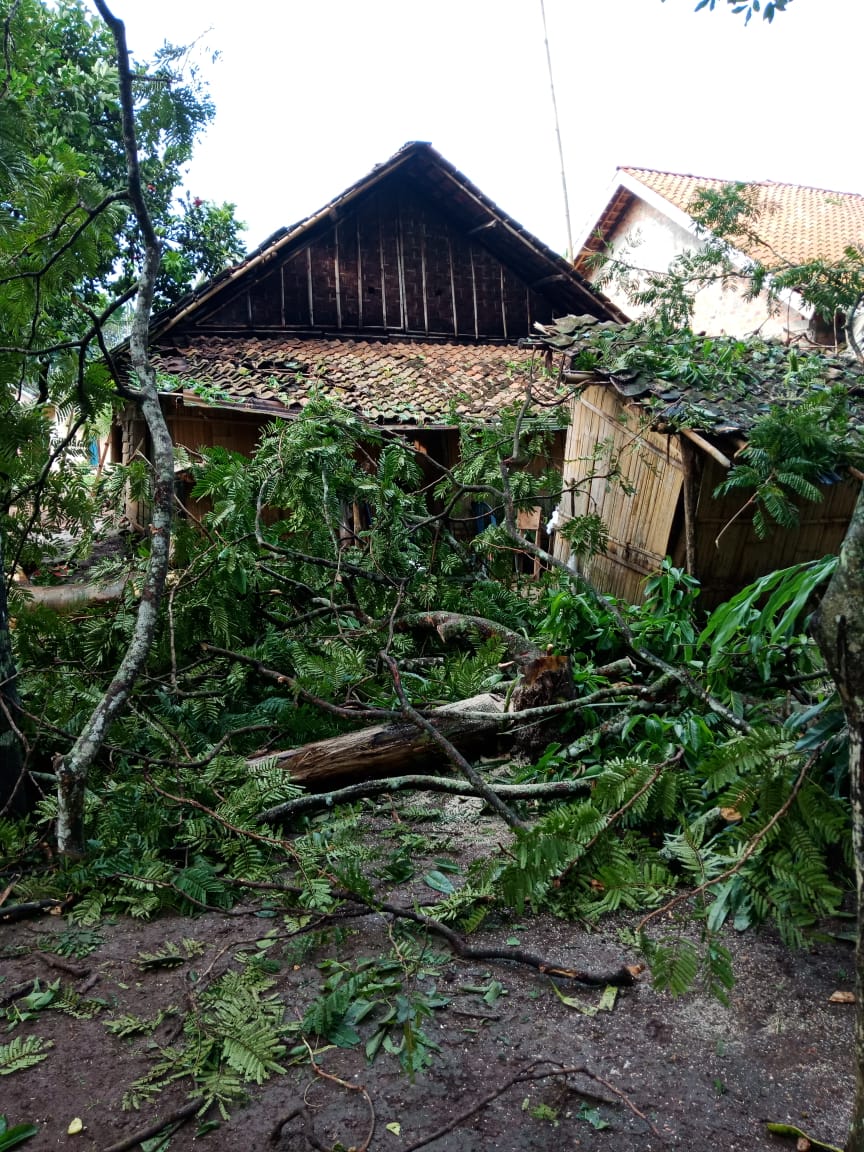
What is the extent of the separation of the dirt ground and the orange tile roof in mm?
13235

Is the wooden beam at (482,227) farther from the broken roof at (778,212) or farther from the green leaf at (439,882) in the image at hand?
the green leaf at (439,882)

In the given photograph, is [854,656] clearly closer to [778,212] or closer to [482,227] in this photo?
[482,227]

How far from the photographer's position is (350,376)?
9.85 metres

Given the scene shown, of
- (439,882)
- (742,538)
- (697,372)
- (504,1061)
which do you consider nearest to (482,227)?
(697,372)

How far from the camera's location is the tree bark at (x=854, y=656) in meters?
1.43

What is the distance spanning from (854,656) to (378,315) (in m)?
11.1

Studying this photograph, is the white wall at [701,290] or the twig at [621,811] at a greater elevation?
the white wall at [701,290]

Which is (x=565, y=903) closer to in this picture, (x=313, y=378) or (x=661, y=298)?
(x=313, y=378)

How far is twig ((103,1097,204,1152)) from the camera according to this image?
1911mm

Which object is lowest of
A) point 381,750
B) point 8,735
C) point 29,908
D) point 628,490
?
point 29,908

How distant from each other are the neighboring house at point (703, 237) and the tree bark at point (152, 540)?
38.2ft

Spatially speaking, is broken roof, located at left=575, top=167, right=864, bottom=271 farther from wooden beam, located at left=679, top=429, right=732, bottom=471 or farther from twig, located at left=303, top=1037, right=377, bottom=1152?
twig, located at left=303, top=1037, right=377, bottom=1152

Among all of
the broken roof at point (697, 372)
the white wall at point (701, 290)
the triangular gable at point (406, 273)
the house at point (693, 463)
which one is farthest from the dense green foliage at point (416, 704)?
the white wall at point (701, 290)

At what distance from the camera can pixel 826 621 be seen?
147 centimetres
